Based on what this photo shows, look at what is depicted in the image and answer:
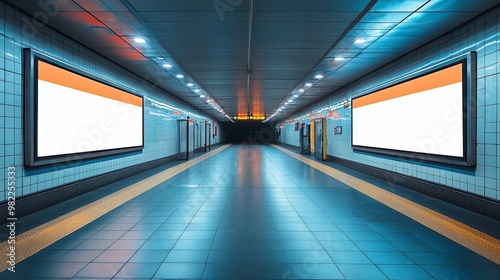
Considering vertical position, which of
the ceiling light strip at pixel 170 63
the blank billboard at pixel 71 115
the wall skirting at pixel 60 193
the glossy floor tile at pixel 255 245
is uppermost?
the ceiling light strip at pixel 170 63

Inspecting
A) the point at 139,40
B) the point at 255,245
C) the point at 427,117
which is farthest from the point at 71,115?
the point at 427,117

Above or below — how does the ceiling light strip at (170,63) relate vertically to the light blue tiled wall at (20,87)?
above

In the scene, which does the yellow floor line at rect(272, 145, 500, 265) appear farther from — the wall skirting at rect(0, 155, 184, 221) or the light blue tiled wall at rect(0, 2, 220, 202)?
the light blue tiled wall at rect(0, 2, 220, 202)

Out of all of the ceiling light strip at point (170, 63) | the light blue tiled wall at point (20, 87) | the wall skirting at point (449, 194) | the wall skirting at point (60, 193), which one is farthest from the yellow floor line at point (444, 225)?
the light blue tiled wall at point (20, 87)

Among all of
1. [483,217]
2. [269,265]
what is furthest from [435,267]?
[483,217]

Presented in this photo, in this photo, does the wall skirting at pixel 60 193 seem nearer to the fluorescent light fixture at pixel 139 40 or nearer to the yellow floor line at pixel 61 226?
the yellow floor line at pixel 61 226

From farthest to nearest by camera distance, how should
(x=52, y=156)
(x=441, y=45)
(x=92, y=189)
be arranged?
(x=92, y=189) < (x=441, y=45) < (x=52, y=156)

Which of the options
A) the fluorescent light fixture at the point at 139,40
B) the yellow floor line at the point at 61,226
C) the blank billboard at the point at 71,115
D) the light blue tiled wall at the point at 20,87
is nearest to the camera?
the yellow floor line at the point at 61,226

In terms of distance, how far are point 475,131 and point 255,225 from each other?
427 centimetres

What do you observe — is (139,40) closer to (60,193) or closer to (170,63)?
(170,63)

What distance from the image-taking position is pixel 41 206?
489cm

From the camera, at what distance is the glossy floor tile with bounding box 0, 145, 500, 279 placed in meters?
2.71

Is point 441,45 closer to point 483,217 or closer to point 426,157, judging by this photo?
point 426,157

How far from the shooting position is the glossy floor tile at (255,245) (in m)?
2.71
